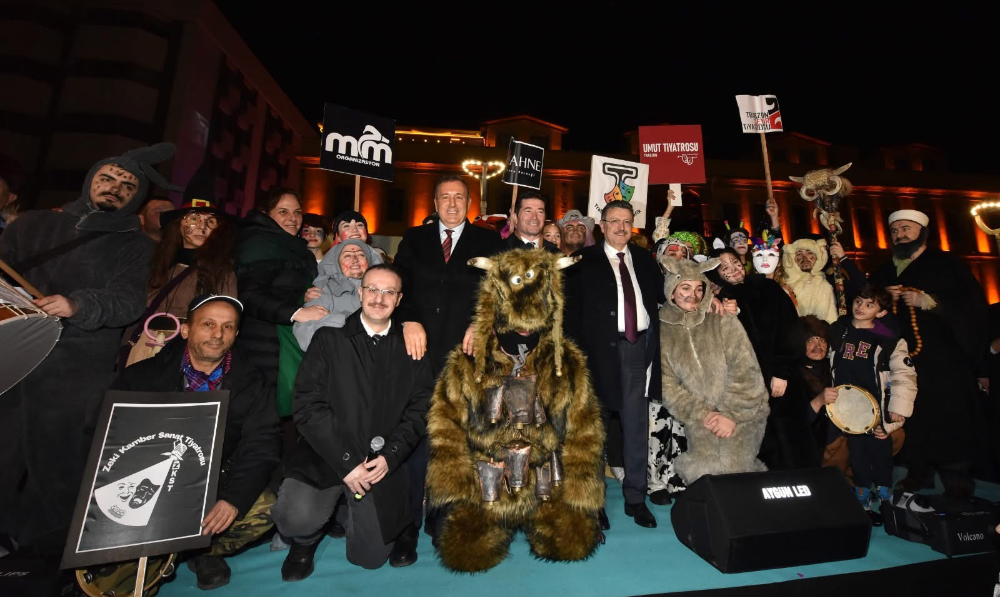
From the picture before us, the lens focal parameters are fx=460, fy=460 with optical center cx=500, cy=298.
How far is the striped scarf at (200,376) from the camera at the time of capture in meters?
2.68

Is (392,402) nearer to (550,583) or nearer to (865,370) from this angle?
(550,583)

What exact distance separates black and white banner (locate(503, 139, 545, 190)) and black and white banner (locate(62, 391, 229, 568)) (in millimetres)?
4971

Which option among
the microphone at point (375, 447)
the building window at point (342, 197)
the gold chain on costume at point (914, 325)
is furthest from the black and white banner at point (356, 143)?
the building window at point (342, 197)

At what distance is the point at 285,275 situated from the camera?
3.53 m

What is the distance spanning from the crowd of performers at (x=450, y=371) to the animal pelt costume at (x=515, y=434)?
13mm

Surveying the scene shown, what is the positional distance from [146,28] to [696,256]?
17.3 m

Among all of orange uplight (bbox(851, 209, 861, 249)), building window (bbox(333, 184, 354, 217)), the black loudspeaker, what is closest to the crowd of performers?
the black loudspeaker

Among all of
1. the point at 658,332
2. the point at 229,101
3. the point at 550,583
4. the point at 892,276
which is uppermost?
the point at 229,101

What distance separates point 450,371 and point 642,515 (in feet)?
6.10

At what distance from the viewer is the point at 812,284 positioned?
15.9 ft

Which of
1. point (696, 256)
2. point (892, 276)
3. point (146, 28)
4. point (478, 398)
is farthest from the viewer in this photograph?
point (146, 28)

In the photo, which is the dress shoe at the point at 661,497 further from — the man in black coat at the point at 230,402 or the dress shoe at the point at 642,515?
the man in black coat at the point at 230,402

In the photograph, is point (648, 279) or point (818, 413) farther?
point (818, 413)

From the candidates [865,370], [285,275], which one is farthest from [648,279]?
[285,275]
